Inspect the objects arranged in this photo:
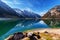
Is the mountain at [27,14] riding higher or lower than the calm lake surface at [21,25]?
higher

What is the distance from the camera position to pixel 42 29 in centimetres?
745

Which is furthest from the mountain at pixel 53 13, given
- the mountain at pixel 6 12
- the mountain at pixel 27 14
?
the mountain at pixel 6 12

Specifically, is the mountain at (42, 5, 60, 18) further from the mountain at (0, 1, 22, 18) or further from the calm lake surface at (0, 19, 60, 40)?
the mountain at (0, 1, 22, 18)

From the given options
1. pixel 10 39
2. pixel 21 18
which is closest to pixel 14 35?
pixel 10 39

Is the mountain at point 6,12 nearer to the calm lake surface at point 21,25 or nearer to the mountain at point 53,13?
the calm lake surface at point 21,25

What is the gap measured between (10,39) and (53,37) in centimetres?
149

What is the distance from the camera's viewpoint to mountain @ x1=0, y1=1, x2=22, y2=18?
7395 millimetres

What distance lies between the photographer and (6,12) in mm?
7430

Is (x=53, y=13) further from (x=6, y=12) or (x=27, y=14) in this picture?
(x=6, y=12)

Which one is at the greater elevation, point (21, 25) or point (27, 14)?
point (27, 14)

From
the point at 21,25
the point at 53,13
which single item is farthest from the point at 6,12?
the point at 53,13

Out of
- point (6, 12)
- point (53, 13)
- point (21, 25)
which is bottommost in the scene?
point (21, 25)

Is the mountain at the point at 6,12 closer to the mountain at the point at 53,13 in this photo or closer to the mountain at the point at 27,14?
the mountain at the point at 27,14

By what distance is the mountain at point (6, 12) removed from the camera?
7.39 m
